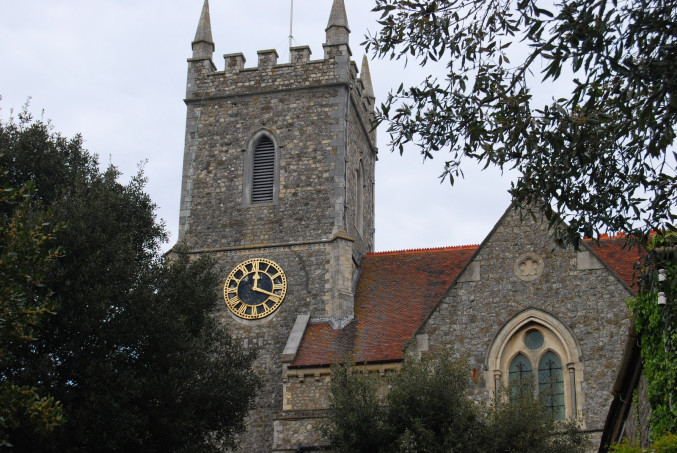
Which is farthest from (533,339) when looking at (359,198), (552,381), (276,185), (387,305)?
(359,198)

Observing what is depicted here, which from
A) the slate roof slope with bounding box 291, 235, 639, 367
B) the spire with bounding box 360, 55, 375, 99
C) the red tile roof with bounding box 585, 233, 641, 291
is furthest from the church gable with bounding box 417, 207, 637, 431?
the spire with bounding box 360, 55, 375, 99

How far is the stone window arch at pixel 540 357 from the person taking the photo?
24453mm

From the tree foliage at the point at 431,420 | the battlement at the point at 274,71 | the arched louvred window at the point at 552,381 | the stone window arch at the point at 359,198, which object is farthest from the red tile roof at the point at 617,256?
the battlement at the point at 274,71

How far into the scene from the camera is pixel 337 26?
34.1 m

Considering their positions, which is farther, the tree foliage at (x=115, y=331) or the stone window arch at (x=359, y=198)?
the stone window arch at (x=359, y=198)

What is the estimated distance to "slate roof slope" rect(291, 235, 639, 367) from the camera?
89.0 ft

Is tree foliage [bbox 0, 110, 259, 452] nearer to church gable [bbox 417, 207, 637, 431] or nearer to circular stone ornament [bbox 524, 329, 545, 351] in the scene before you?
church gable [bbox 417, 207, 637, 431]

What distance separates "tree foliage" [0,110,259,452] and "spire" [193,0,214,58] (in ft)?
44.4

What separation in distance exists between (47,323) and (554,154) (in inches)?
411

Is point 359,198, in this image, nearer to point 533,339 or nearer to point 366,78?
point 366,78

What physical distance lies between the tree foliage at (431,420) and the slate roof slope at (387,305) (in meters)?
4.90

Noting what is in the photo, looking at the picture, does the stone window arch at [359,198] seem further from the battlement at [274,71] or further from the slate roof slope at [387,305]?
the battlement at [274,71]

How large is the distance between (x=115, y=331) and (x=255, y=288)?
11984 mm

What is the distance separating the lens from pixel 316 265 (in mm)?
30625
